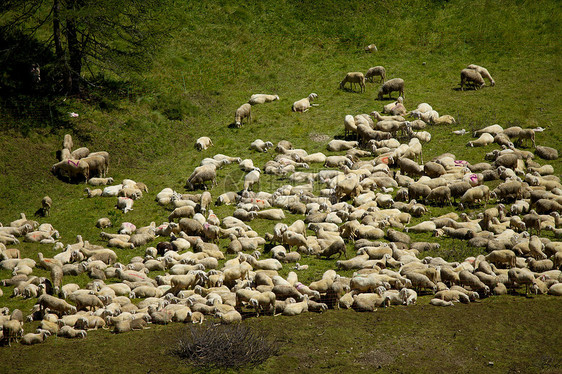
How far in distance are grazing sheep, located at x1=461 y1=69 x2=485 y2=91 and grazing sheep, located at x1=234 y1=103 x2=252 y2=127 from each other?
11554 millimetres

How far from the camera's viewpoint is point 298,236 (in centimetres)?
2047

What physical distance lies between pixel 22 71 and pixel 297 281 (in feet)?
67.8

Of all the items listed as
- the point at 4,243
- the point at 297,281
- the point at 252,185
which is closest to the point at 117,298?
the point at 297,281

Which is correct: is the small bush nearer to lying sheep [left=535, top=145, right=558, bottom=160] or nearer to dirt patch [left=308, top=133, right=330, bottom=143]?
dirt patch [left=308, top=133, right=330, bottom=143]

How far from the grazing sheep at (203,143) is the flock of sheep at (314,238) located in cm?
16

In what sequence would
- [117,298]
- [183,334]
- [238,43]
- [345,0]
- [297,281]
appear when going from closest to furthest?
[183,334] < [117,298] < [297,281] < [238,43] < [345,0]

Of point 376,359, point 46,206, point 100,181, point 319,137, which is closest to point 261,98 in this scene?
point 319,137

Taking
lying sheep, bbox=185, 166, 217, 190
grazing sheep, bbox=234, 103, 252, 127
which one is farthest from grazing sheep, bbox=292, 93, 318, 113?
lying sheep, bbox=185, 166, 217, 190

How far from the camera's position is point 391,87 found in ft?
108

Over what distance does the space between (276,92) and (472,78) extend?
1056 cm

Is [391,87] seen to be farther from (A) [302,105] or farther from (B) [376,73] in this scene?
(A) [302,105]

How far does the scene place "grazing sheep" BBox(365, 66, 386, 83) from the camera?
1384 inches

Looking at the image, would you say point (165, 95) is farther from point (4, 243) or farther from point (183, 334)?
point (183, 334)

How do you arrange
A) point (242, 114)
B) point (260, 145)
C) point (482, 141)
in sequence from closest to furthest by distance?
point (482, 141)
point (260, 145)
point (242, 114)
